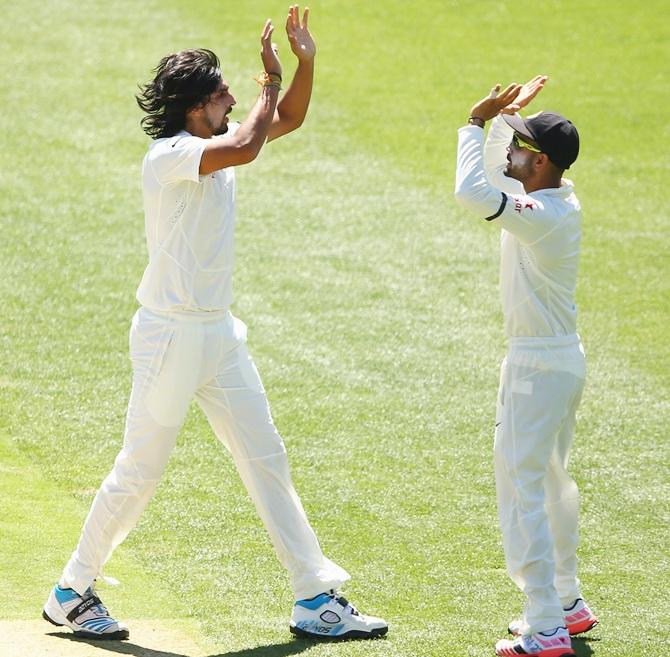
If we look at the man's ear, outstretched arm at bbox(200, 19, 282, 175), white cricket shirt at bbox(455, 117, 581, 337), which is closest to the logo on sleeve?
white cricket shirt at bbox(455, 117, 581, 337)

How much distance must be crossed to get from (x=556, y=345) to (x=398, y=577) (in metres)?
1.51

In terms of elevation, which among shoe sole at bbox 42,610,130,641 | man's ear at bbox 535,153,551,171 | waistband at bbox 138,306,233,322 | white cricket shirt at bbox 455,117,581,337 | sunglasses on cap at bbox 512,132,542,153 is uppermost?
sunglasses on cap at bbox 512,132,542,153

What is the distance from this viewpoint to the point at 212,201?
206 inches

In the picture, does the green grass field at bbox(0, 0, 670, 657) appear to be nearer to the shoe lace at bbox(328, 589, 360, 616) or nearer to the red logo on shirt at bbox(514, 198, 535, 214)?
the shoe lace at bbox(328, 589, 360, 616)

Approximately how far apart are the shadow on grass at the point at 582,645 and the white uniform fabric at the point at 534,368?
0.85ft

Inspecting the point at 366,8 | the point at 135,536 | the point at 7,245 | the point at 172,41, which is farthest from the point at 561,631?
the point at 366,8

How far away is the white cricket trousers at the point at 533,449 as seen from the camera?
5.21 metres

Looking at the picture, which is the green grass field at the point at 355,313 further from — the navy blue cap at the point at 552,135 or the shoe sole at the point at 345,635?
the navy blue cap at the point at 552,135

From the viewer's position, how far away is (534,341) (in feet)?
17.3

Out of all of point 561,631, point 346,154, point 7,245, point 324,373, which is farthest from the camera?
point 346,154

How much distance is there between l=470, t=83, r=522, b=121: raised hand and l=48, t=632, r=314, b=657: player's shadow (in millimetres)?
2270

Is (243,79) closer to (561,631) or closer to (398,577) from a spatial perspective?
(398,577)

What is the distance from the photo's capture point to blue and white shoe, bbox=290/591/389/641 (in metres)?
5.40

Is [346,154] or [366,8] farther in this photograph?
[366,8]
